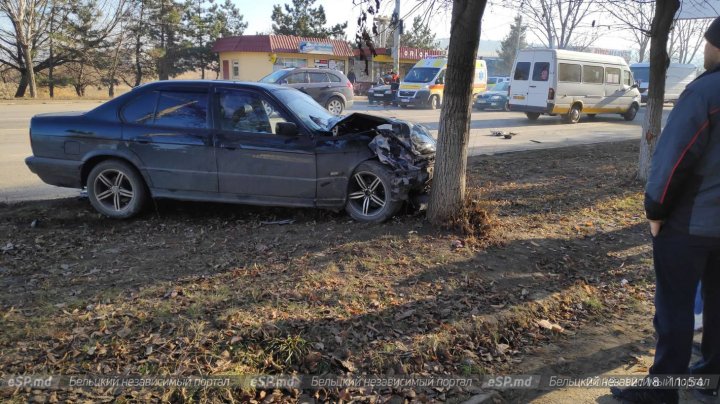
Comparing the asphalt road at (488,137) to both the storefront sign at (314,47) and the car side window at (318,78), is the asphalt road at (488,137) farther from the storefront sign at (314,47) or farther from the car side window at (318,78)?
the storefront sign at (314,47)

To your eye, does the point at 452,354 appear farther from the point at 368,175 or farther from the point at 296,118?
the point at 296,118

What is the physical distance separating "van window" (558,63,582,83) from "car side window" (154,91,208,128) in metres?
16.4

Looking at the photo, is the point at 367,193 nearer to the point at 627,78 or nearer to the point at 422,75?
the point at 627,78

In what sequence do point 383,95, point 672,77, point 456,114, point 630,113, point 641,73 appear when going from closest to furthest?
point 456,114 → point 630,113 → point 383,95 → point 641,73 → point 672,77

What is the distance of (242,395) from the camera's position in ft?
9.64

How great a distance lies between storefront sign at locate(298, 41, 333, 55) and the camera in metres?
41.4

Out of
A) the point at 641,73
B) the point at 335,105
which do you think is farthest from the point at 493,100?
the point at 641,73

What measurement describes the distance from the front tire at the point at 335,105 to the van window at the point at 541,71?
7.21m

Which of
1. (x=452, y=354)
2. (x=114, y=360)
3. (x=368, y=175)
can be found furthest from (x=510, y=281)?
(x=114, y=360)

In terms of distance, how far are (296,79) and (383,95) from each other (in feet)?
31.1

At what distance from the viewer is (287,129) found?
566cm

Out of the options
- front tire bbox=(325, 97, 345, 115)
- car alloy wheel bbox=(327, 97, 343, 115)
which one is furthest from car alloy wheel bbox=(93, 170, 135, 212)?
car alloy wheel bbox=(327, 97, 343, 115)

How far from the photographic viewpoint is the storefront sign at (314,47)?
41.4 meters

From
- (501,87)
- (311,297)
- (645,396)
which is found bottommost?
(645,396)
